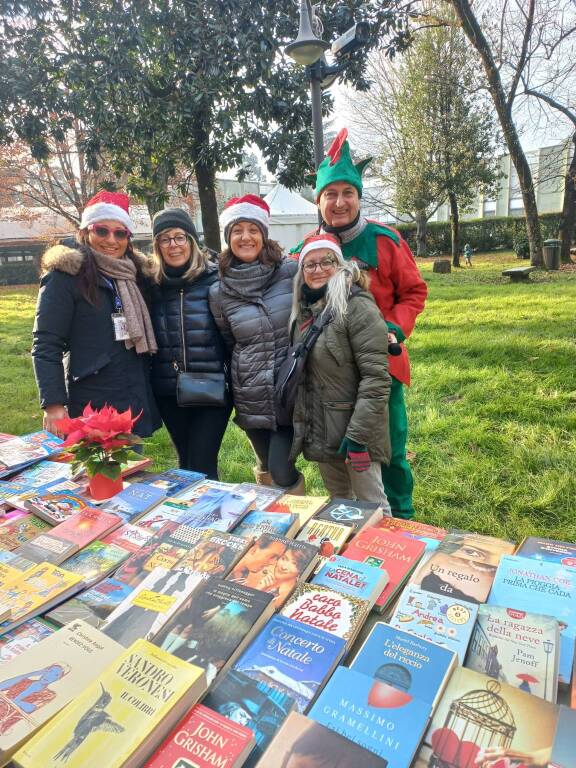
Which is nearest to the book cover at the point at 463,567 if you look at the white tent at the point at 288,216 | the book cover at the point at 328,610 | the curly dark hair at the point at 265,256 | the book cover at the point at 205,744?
the book cover at the point at 328,610

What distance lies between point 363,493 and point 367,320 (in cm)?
82

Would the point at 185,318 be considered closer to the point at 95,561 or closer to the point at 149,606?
the point at 95,561

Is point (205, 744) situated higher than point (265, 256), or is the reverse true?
point (265, 256)

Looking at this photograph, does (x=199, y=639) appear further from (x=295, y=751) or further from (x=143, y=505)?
(x=143, y=505)

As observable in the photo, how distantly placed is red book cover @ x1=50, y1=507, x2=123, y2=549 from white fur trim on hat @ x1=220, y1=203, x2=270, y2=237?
1.53m

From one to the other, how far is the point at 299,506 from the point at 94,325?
1.40m

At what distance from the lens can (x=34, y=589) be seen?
52.9 inches

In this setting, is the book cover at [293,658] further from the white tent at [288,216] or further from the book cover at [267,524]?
the white tent at [288,216]

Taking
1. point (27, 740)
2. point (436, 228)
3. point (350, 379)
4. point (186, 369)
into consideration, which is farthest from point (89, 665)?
point (436, 228)

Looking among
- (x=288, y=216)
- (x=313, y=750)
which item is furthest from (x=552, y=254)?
(x=313, y=750)

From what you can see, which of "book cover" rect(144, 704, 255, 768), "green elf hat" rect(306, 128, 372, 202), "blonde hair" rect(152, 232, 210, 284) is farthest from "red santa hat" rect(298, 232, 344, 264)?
"book cover" rect(144, 704, 255, 768)

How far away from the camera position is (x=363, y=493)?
92.8 inches

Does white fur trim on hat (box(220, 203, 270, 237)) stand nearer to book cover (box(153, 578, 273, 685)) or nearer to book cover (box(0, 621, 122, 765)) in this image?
book cover (box(153, 578, 273, 685))

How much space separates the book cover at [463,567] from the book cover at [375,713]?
1.14ft
